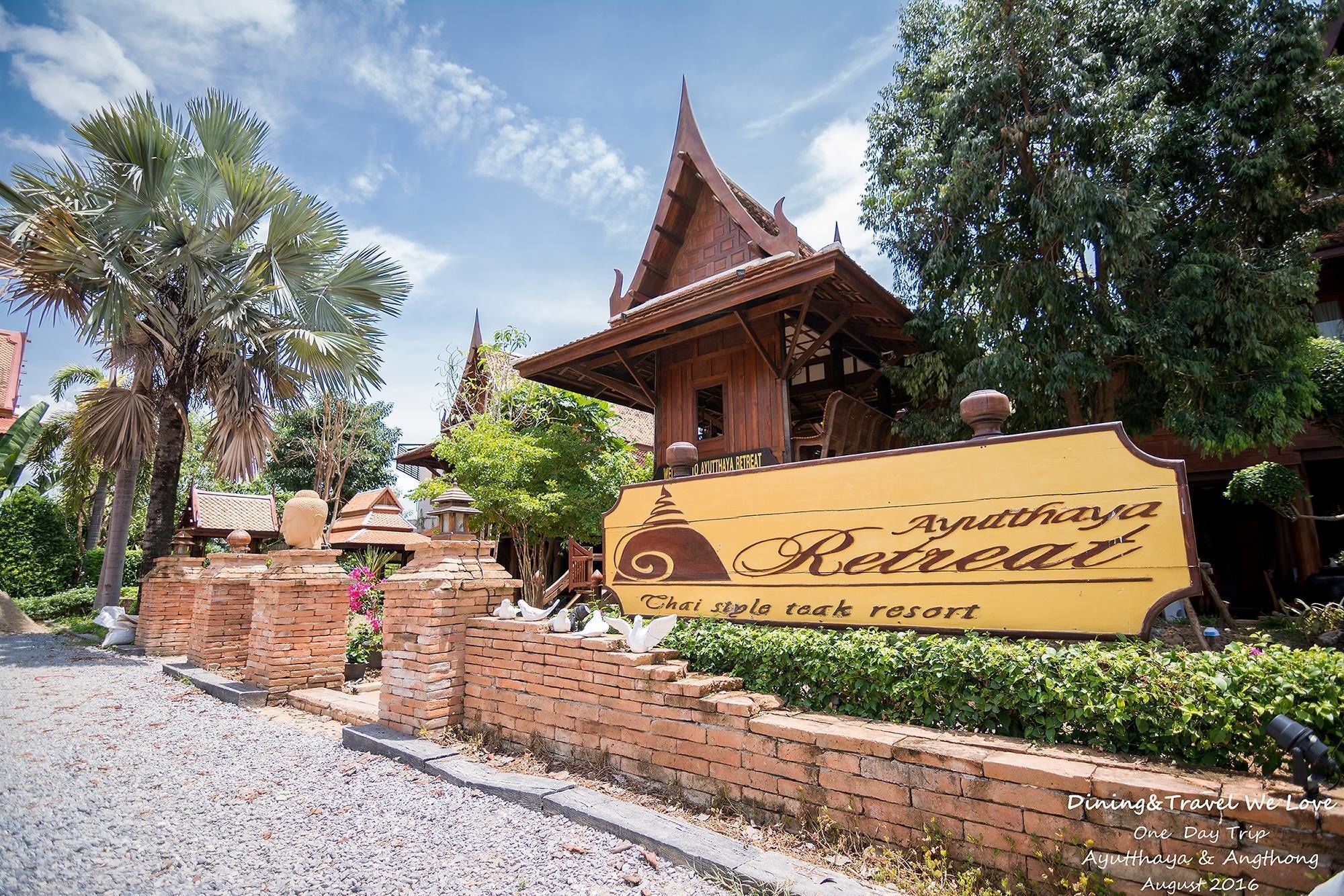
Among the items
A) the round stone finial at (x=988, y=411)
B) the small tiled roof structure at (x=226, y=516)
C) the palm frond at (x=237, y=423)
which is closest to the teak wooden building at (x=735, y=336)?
the round stone finial at (x=988, y=411)

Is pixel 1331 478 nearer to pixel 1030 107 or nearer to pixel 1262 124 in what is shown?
pixel 1262 124

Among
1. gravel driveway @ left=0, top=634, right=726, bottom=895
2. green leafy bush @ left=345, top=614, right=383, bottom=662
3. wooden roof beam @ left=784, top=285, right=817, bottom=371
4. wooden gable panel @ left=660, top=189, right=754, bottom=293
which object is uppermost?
wooden gable panel @ left=660, top=189, right=754, bottom=293

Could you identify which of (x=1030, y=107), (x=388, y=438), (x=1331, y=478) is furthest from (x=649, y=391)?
(x=388, y=438)

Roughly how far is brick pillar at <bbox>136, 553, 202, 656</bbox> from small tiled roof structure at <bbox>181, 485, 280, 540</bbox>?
380 inches

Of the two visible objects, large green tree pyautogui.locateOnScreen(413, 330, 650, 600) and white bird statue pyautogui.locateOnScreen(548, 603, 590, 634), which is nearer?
white bird statue pyautogui.locateOnScreen(548, 603, 590, 634)

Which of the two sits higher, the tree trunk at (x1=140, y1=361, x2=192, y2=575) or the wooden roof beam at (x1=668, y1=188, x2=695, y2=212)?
the wooden roof beam at (x1=668, y1=188, x2=695, y2=212)

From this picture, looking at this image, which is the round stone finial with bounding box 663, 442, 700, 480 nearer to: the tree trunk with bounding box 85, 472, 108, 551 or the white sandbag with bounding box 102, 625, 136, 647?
the white sandbag with bounding box 102, 625, 136, 647

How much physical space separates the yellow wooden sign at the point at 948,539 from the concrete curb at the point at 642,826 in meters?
1.43

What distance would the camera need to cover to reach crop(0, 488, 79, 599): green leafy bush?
18703mm

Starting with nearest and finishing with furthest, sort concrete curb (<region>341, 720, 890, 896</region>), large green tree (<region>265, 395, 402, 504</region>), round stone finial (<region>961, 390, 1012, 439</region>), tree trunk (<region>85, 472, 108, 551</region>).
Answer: concrete curb (<region>341, 720, 890, 896</region>)
round stone finial (<region>961, 390, 1012, 439</region>)
tree trunk (<region>85, 472, 108, 551</region>)
large green tree (<region>265, 395, 402, 504</region>)

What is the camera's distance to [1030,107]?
7430 millimetres

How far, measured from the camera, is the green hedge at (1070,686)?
2.45 meters

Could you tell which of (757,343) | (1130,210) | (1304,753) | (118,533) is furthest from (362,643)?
(1130,210)

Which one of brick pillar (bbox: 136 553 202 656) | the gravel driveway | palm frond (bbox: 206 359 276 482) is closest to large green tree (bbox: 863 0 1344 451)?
the gravel driveway
